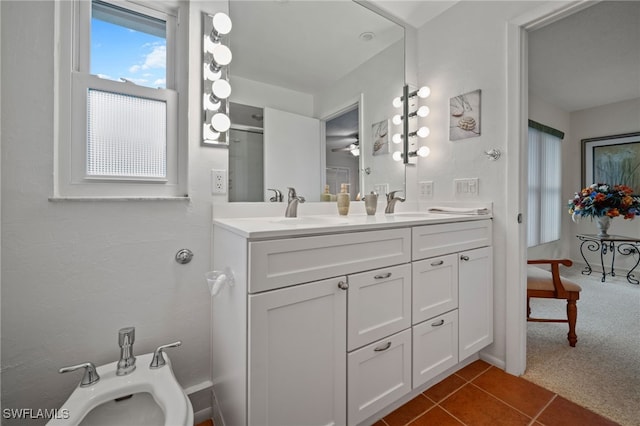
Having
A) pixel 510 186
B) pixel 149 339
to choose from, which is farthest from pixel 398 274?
pixel 149 339

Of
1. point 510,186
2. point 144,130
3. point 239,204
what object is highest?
point 144,130

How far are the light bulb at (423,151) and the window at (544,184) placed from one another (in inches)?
89.4

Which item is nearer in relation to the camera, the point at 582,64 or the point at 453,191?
the point at 453,191

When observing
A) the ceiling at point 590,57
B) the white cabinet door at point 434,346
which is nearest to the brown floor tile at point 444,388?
the white cabinet door at point 434,346

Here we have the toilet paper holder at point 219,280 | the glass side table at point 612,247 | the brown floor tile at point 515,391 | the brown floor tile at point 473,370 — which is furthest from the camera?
the glass side table at point 612,247

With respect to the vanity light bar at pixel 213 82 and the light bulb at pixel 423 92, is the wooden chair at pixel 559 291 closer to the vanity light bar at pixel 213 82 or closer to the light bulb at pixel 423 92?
the light bulb at pixel 423 92

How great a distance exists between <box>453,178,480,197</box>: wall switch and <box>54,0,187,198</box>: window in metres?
1.71

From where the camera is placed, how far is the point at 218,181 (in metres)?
1.31

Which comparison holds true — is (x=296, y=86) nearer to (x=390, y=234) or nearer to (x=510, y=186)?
(x=390, y=234)

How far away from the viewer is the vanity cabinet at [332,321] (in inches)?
35.6

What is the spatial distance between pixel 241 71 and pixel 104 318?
131cm

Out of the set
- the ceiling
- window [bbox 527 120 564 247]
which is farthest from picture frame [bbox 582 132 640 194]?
the ceiling

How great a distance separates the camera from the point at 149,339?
1191mm

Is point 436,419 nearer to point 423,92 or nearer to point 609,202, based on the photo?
point 423,92
